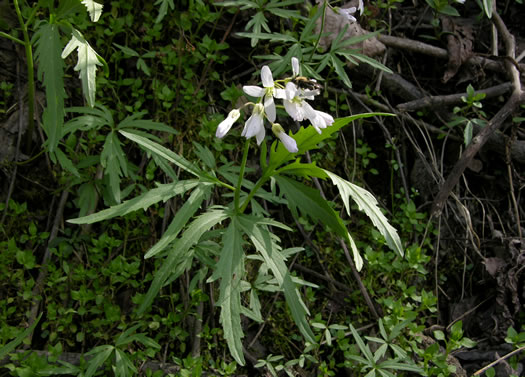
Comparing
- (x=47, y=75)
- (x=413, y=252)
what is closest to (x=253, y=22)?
(x=47, y=75)

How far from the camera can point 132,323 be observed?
9.12 feet

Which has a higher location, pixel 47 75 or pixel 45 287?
pixel 47 75

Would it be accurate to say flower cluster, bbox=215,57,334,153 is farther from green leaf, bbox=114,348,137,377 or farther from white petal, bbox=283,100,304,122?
green leaf, bbox=114,348,137,377

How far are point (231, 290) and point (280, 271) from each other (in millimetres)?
218

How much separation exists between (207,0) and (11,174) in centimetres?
182

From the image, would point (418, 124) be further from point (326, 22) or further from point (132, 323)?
point (132, 323)

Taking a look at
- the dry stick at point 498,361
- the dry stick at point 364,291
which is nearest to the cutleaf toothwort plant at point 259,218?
the dry stick at point 364,291

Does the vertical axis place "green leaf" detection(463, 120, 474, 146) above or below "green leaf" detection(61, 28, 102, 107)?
below

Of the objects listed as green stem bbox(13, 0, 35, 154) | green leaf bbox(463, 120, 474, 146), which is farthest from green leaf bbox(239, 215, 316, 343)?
green leaf bbox(463, 120, 474, 146)

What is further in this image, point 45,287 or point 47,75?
point 45,287

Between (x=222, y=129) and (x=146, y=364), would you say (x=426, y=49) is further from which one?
(x=146, y=364)

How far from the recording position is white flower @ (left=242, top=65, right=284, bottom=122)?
80.1 inches

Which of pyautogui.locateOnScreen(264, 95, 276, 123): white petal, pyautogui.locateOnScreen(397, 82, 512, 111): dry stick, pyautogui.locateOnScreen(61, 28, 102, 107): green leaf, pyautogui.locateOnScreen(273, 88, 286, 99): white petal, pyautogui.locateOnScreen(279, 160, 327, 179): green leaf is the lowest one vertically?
pyautogui.locateOnScreen(397, 82, 512, 111): dry stick

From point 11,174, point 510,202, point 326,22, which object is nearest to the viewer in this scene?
point 11,174
